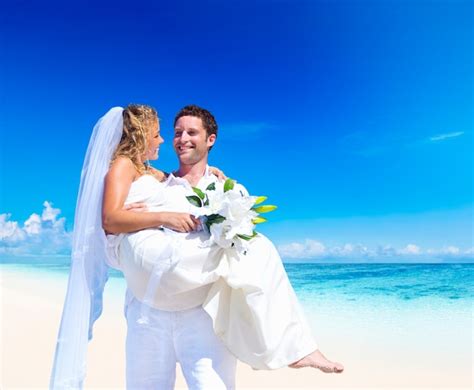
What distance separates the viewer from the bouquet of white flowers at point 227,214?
308 cm

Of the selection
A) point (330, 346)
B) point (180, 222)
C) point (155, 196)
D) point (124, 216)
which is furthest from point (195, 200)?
point (330, 346)

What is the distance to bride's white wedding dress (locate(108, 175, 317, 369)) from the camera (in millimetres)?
3070

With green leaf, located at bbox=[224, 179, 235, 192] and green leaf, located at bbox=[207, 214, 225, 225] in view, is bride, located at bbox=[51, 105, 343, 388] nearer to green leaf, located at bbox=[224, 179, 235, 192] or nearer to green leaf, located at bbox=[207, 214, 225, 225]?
green leaf, located at bbox=[207, 214, 225, 225]

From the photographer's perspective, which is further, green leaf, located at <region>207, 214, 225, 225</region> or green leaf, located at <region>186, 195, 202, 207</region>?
green leaf, located at <region>186, 195, 202, 207</region>

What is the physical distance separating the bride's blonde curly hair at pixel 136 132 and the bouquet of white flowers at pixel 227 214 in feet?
1.84

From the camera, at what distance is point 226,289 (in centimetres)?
321

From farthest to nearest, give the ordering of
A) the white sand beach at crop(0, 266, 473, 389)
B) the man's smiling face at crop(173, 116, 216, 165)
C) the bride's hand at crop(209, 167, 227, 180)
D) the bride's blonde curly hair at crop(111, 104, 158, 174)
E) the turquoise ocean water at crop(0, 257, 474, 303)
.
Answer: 1. the turquoise ocean water at crop(0, 257, 474, 303)
2. the white sand beach at crop(0, 266, 473, 389)
3. the bride's hand at crop(209, 167, 227, 180)
4. the man's smiling face at crop(173, 116, 216, 165)
5. the bride's blonde curly hair at crop(111, 104, 158, 174)

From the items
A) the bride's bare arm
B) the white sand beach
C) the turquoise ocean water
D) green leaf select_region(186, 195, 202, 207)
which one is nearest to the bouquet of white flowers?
green leaf select_region(186, 195, 202, 207)

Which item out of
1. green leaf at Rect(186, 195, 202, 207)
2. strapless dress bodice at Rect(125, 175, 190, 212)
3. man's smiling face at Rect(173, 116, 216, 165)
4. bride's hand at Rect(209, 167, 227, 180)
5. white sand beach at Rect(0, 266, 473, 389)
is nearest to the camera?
green leaf at Rect(186, 195, 202, 207)

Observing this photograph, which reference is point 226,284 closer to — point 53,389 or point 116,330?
point 53,389

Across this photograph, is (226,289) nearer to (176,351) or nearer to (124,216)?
(176,351)

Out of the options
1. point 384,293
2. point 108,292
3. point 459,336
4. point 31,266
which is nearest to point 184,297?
point 459,336

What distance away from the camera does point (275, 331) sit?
312 cm

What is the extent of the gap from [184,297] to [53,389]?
39.8 inches
